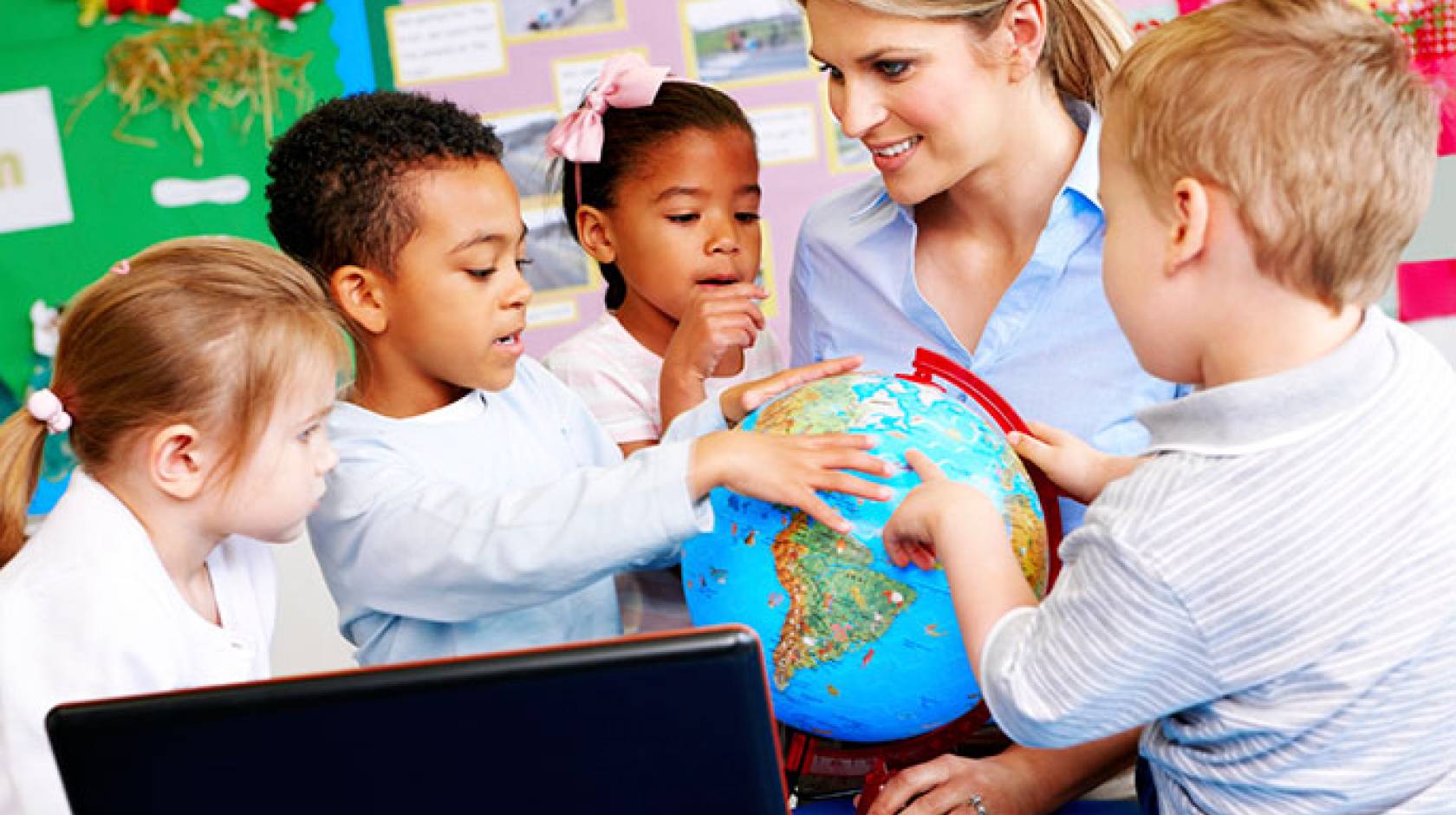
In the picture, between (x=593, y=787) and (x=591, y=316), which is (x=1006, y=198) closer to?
(x=593, y=787)

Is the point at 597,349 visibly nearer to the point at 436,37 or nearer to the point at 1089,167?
the point at 1089,167

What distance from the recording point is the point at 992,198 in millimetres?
2023

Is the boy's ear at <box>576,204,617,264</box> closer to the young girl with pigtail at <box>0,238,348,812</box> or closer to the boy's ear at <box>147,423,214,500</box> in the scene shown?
the young girl with pigtail at <box>0,238,348,812</box>

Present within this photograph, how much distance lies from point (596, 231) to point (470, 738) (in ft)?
4.68

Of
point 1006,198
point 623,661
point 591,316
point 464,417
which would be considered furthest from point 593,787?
point 591,316

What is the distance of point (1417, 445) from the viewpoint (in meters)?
1.19

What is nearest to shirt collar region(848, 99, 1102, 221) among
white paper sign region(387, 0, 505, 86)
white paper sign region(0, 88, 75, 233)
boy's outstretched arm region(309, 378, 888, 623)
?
boy's outstretched arm region(309, 378, 888, 623)

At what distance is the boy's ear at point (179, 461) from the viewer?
1.60 metres

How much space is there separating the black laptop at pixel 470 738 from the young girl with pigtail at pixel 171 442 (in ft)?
1.45

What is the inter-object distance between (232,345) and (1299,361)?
3.61 ft

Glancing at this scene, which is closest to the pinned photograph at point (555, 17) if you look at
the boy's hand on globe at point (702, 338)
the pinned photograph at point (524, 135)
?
the pinned photograph at point (524, 135)

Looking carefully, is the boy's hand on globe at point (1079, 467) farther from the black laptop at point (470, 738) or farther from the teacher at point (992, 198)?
the black laptop at point (470, 738)

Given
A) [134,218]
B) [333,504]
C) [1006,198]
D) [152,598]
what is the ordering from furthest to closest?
[134,218], [1006,198], [333,504], [152,598]

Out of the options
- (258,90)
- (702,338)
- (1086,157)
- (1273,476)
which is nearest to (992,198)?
(1086,157)
